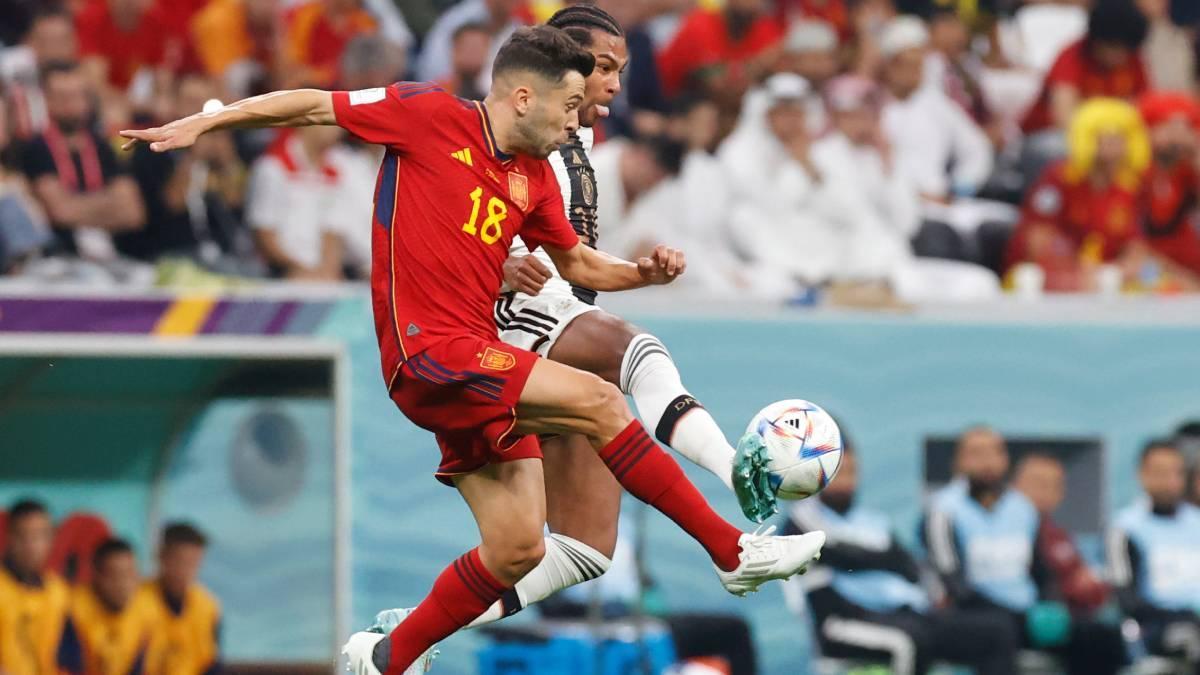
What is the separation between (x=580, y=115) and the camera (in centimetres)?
719

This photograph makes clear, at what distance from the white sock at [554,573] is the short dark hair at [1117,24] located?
27.4 feet

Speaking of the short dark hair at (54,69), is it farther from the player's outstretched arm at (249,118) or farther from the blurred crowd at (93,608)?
the player's outstretched arm at (249,118)

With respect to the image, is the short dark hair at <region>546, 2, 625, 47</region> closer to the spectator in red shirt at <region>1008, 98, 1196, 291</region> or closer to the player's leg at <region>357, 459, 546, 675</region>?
the player's leg at <region>357, 459, 546, 675</region>

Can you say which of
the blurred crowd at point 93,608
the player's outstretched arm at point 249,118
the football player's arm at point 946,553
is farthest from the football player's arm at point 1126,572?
the player's outstretched arm at point 249,118

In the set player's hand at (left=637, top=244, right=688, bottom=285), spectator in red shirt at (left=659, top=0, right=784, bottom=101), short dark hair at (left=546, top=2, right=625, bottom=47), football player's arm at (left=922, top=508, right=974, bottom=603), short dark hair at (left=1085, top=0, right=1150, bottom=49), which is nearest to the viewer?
player's hand at (left=637, top=244, right=688, bottom=285)

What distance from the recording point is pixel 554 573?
731cm

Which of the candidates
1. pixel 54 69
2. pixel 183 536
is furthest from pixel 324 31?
pixel 183 536

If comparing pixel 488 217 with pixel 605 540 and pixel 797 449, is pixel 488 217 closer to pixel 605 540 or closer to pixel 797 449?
pixel 797 449

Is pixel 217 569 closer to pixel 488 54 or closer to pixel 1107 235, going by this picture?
pixel 488 54

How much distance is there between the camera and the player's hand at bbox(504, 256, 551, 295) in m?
6.99

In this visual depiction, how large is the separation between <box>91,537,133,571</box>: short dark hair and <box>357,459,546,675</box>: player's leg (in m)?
4.55

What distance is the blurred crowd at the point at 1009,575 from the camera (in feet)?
36.8

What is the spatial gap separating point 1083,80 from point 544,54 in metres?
8.61

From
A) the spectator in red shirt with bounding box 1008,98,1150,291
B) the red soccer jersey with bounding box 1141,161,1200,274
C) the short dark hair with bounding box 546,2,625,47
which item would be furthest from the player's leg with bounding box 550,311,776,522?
the red soccer jersey with bounding box 1141,161,1200,274
